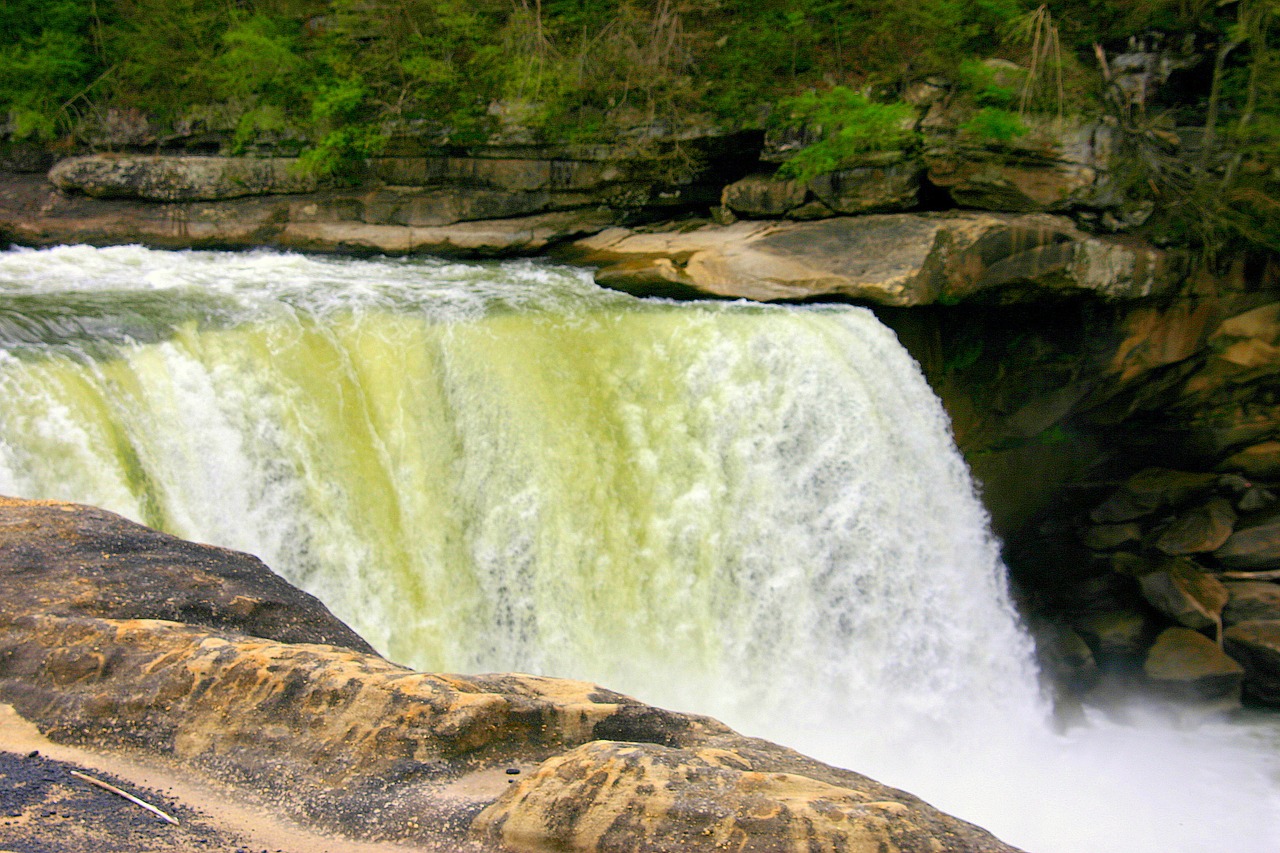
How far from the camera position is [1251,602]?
10102mm

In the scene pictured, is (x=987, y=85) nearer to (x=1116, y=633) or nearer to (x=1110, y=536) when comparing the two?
(x=1110, y=536)

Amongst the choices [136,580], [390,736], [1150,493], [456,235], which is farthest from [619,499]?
[1150,493]

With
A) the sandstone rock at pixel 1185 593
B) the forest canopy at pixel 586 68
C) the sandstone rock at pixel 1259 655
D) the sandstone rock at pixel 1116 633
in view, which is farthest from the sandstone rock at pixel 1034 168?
the sandstone rock at pixel 1259 655

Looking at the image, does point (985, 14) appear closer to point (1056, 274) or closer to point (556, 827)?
point (1056, 274)

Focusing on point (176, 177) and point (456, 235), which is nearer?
point (456, 235)

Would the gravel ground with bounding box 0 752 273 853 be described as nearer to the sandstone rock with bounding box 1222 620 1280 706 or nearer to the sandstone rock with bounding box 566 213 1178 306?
the sandstone rock with bounding box 566 213 1178 306

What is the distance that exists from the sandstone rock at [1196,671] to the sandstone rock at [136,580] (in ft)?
30.0

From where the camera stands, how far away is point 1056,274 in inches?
376

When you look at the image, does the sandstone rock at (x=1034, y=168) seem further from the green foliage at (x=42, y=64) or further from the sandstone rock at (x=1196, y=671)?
the green foliage at (x=42, y=64)

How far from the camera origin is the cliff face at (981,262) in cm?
965

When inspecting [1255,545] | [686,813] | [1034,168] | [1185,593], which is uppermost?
[1034,168]

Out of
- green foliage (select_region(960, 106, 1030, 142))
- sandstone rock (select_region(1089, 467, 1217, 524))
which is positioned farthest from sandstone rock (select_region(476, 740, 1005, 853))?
sandstone rock (select_region(1089, 467, 1217, 524))

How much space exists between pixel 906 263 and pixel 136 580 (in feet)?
24.1

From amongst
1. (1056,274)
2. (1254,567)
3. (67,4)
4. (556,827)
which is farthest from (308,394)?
(1254,567)
